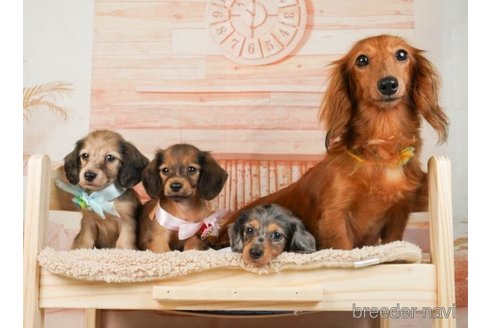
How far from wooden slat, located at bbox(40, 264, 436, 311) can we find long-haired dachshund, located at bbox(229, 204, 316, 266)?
7cm

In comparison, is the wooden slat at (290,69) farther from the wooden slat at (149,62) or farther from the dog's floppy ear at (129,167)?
the dog's floppy ear at (129,167)

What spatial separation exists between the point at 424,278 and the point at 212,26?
0.91 metres

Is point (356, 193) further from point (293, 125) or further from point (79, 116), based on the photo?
point (79, 116)

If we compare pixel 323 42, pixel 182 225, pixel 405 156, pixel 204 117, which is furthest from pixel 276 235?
pixel 323 42

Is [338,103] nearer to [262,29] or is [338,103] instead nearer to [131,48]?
[262,29]

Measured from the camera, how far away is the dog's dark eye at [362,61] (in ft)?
3.84

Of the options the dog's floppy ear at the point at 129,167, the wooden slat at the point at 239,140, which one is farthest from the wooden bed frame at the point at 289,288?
the wooden slat at the point at 239,140

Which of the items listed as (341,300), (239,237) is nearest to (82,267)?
(239,237)

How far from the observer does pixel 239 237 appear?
112 cm

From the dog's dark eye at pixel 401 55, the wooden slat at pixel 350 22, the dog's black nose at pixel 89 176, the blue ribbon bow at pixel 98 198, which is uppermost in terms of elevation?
the wooden slat at pixel 350 22

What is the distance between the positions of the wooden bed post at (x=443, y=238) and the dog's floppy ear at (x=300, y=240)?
9.4 inches

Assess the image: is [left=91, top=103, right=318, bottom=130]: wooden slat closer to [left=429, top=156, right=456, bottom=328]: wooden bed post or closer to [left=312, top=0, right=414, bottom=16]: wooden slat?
[left=312, top=0, right=414, bottom=16]: wooden slat

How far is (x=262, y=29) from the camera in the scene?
1526 mm

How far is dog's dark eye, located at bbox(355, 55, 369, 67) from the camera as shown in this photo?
1170mm
